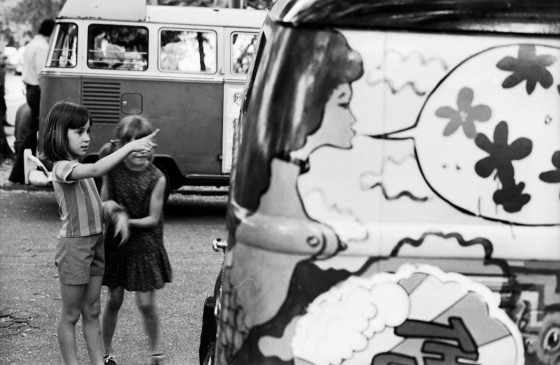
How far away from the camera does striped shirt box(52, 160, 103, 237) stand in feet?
16.6

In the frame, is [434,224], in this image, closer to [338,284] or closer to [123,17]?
[338,284]

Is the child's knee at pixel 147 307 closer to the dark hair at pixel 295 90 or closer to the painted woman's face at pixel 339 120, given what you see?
the dark hair at pixel 295 90

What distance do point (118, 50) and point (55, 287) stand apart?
3.97 meters

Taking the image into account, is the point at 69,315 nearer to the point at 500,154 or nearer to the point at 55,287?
the point at 500,154

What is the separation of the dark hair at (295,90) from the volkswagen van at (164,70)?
26.9 feet

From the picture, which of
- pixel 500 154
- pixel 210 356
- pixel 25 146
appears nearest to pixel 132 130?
pixel 210 356

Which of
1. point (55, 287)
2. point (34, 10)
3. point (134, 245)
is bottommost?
point (55, 287)

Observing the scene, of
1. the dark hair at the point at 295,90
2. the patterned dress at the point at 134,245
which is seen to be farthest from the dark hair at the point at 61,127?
the dark hair at the point at 295,90

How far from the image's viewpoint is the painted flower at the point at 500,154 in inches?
121

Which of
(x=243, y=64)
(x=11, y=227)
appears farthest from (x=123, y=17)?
(x=11, y=227)

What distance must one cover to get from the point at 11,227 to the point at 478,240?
28.2 feet

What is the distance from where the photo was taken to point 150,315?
5.50m

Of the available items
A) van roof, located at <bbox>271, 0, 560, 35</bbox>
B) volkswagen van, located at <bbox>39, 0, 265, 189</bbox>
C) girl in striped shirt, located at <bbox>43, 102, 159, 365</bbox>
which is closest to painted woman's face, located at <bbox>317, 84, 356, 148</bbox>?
van roof, located at <bbox>271, 0, 560, 35</bbox>

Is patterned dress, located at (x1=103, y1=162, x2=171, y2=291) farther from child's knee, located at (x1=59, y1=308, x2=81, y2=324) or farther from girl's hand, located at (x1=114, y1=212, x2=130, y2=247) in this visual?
child's knee, located at (x1=59, y1=308, x2=81, y2=324)
